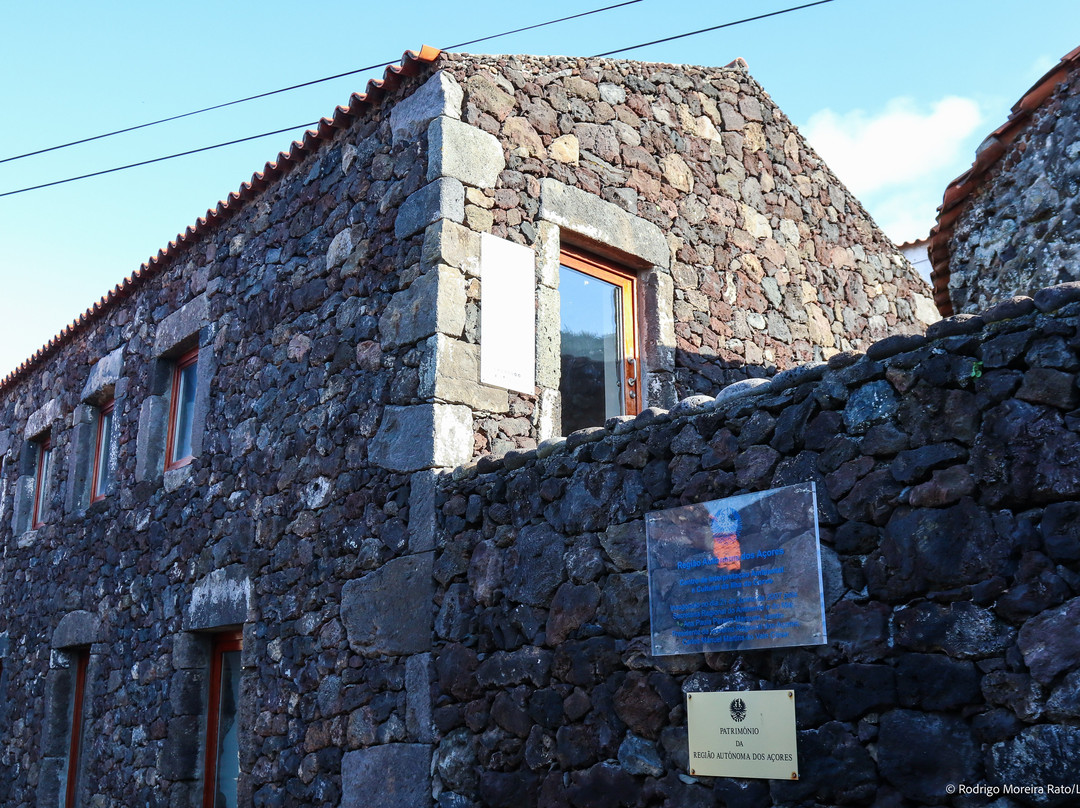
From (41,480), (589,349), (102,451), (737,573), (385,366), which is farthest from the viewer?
(41,480)

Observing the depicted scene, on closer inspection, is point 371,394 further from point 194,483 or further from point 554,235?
point 194,483

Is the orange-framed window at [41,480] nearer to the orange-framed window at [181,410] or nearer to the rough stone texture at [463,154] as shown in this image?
the orange-framed window at [181,410]

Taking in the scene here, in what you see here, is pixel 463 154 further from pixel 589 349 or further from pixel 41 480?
pixel 41 480

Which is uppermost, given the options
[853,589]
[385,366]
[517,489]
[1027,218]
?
[1027,218]

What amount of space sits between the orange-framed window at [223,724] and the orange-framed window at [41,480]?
378 centimetres

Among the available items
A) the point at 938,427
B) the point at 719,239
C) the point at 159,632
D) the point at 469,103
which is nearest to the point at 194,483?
the point at 159,632

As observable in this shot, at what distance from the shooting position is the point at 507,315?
510 cm

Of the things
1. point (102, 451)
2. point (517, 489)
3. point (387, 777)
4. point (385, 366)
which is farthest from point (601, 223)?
point (102, 451)

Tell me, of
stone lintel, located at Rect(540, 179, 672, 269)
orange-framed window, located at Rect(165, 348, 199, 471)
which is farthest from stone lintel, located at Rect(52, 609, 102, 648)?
stone lintel, located at Rect(540, 179, 672, 269)

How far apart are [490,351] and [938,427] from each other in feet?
8.17

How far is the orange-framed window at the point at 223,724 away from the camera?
5824 mm

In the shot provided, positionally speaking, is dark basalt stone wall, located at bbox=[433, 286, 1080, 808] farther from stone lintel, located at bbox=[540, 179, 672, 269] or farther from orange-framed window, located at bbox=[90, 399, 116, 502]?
orange-framed window, located at bbox=[90, 399, 116, 502]
